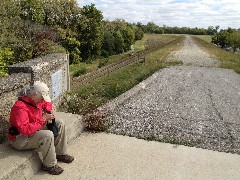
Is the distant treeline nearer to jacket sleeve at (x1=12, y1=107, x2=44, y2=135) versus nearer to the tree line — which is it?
jacket sleeve at (x1=12, y1=107, x2=44, y2=135)

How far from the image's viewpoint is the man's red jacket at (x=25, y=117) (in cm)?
448

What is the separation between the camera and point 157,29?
174875 millimetres

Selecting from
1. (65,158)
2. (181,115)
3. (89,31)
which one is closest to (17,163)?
(65,158)

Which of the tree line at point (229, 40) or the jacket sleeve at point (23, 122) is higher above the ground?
the jacket sleeve at point (23, 122)

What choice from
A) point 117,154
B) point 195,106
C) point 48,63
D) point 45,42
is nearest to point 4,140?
point 117,154

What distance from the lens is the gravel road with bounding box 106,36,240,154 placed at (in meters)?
7.14

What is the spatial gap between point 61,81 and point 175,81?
8697mm

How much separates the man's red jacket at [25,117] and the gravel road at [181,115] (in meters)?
2.76

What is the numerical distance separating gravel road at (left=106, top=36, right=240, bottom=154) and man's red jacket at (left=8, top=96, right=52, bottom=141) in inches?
109

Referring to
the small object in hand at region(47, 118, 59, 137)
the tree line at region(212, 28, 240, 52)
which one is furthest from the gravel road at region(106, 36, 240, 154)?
the tree line at region(212, 28, 240, 52)

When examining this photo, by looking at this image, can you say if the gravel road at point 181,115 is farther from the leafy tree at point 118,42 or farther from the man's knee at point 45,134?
the leafy tree at point 118,42

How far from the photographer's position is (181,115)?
9211mm

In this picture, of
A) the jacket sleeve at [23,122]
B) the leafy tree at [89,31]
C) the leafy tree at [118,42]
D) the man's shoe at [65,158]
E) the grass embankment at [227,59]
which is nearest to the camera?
the jacket sleeve at [23,122]

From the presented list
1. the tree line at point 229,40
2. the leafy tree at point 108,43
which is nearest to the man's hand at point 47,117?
the leafy tree at point 108,43
